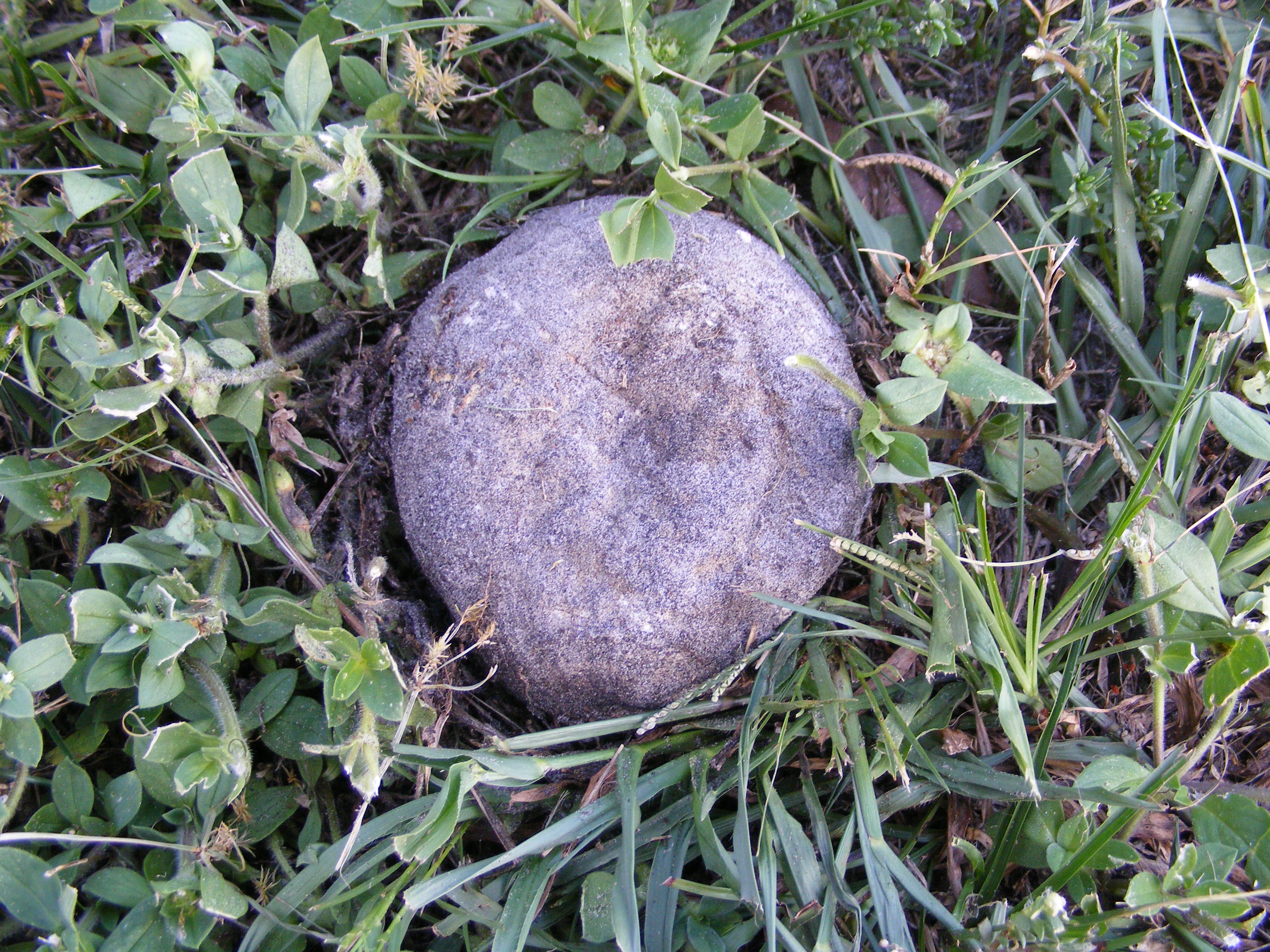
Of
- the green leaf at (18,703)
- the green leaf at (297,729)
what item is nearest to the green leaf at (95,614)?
the green leaf at (18,703)

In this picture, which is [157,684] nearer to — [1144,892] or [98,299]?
[98,299]

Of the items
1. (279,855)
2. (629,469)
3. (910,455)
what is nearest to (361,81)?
(629,469)

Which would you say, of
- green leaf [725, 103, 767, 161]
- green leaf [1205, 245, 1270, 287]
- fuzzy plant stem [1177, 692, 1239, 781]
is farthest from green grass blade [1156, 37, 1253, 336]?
green leaf [725, 103, 767, 161]

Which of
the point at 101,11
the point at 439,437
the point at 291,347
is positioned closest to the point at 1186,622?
the point at 439,437

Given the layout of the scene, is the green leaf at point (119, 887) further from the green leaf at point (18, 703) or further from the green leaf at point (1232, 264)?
the green leaf at point (1232, 264)

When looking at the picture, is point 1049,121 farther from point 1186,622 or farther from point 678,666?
point 678,666
